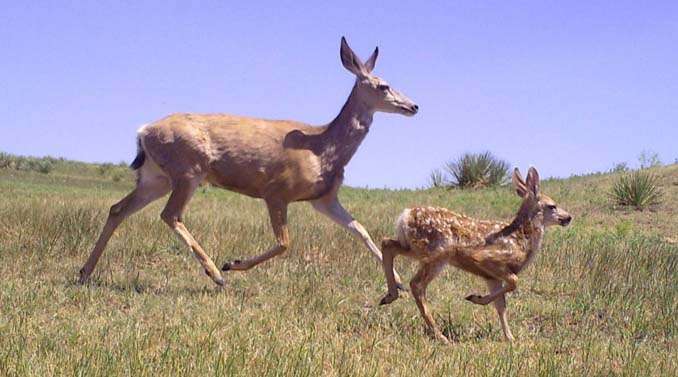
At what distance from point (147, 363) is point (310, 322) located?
2281mm

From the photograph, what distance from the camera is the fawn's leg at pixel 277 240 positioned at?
9.49 meters

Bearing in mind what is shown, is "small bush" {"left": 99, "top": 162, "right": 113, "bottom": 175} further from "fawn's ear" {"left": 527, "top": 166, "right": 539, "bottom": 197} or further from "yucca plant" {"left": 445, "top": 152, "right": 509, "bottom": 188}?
"fawn's ear" {"left": 527, "top": 166, "right": 539, "bottom": 197}

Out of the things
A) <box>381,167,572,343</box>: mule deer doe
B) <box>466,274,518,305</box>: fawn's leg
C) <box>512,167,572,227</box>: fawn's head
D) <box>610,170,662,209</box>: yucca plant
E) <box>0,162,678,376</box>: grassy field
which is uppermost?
<box>610,170,662,209</box>: yucca plant

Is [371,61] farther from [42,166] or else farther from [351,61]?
[42,166]

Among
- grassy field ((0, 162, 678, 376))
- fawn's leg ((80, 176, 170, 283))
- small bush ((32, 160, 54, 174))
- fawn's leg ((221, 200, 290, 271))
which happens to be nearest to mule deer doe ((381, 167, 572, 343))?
grassy field ((0, 162, 678, 376))

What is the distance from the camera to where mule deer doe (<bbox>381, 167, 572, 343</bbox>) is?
7926mm

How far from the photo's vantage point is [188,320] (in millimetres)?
7395

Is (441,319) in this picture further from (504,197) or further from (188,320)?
(504,197)

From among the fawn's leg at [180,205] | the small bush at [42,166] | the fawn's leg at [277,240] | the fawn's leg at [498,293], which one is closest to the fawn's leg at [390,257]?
the fawn's leg at [498,293]

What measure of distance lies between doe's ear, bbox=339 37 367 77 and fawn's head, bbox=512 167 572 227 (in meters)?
2.70

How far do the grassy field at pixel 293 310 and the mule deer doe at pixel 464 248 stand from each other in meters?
0.36

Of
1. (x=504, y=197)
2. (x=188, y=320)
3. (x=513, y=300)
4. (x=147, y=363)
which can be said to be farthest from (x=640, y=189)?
(x=147, y=363)

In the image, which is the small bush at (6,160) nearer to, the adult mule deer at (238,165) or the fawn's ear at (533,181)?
the adult mule deer at (238,165)

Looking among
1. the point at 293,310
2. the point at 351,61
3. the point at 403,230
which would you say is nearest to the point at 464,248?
the point at 403,230
